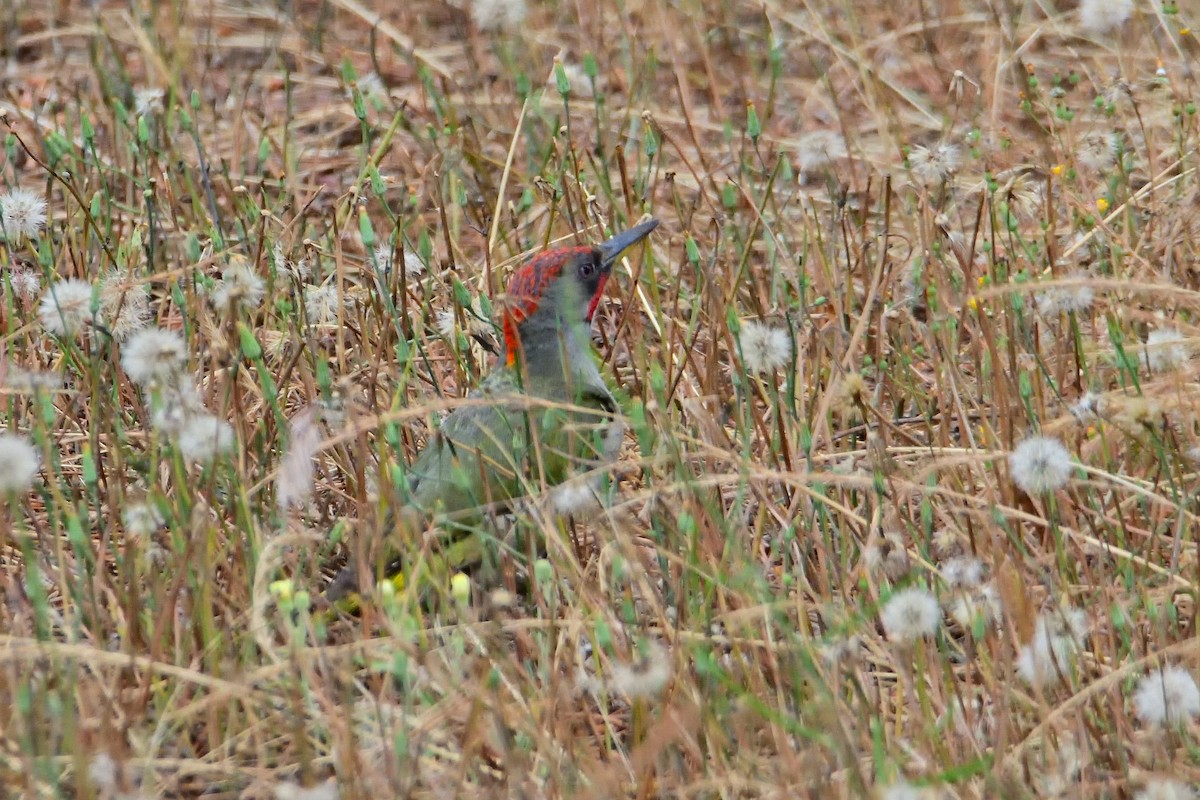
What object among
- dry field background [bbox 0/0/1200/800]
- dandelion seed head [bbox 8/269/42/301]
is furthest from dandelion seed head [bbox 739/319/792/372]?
dandelion seed head [bbox 8/269/42/301]

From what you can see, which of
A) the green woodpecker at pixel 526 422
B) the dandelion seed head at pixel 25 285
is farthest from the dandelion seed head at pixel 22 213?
the green woodpecker at pixel 526 422

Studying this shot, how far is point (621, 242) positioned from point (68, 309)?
1.52 metres

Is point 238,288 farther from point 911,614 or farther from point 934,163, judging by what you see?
point 934,163

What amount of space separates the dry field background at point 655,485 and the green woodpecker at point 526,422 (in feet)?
0.40

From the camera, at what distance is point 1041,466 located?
10.8 ft

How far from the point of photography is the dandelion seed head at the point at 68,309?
3.96 m

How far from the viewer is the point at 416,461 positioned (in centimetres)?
434

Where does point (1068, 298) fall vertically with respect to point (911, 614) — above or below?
above

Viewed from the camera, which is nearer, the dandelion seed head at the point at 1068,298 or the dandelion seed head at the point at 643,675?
the dandelion seed head at the point at 643,675

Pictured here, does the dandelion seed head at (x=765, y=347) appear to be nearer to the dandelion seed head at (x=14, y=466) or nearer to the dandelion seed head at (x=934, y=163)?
the dandelion seed head at (x=934, y=163)

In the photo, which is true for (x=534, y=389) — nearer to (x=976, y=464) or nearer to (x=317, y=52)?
(x=976, y=464)

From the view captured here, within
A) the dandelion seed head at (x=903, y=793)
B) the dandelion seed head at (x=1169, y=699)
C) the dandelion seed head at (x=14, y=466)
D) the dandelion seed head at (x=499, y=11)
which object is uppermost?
the dandelion seed head at (x=499, y=11)

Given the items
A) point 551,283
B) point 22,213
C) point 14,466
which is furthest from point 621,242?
point 14,466

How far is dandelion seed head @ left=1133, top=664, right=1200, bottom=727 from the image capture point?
2.92m
